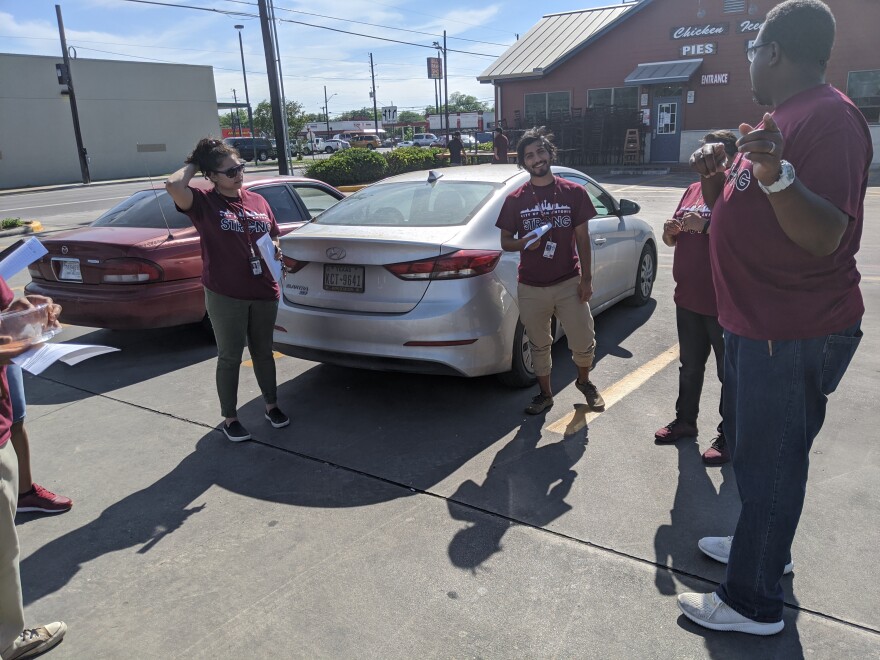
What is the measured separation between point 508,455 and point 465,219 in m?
1.62

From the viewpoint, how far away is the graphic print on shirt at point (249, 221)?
4.11 metres

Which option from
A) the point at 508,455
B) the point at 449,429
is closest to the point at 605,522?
the point at 508,455

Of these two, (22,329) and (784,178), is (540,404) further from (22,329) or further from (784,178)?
(22,329)

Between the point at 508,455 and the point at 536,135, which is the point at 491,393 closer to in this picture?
the point at 508,455

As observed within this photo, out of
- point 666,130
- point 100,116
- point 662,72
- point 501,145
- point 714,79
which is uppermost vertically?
point 100,116

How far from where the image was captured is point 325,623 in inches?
105

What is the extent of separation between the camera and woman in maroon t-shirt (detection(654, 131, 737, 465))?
12.4 feet

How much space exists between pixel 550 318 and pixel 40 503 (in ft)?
10.0

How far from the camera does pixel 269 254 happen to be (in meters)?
4.27

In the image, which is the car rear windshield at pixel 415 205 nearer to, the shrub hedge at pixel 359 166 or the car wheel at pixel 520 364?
the car wheel at pixel 520 364

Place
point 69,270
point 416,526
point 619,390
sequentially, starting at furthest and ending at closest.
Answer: point 69,270 → point 619,390 → point 416,526

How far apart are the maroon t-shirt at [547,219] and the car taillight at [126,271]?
3025 millimetres

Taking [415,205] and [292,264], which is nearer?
[292,264]

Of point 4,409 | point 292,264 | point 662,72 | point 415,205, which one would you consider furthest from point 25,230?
point 662,72
